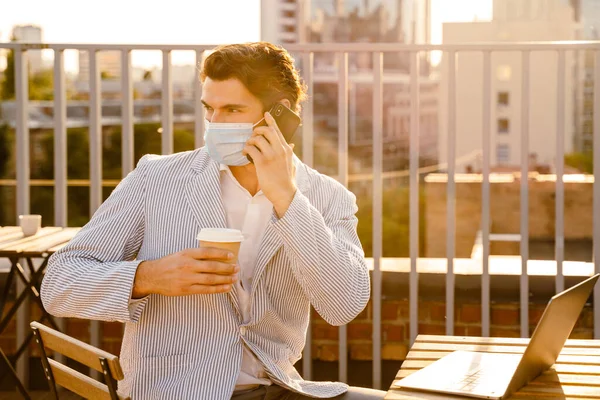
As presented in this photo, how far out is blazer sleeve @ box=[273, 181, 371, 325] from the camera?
6.93 ft

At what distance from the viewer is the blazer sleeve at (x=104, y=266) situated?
208cm

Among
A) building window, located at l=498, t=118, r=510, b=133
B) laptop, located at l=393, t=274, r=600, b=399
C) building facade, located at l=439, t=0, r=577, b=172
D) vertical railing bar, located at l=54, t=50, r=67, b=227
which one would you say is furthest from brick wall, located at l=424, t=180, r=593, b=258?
building window, located at l=498, t=118, r=510, b=133

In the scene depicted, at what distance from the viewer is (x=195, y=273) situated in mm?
1933

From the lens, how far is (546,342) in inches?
70.6

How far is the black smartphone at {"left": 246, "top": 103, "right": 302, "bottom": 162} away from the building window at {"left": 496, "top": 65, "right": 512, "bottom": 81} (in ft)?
276

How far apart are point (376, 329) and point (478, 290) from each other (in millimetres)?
469

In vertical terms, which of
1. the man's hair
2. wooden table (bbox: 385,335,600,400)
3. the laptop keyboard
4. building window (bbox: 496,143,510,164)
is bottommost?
building window (bbox: 496,143,510,164)

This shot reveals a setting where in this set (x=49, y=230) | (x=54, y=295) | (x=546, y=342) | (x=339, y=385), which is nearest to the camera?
(x=546, y=342)

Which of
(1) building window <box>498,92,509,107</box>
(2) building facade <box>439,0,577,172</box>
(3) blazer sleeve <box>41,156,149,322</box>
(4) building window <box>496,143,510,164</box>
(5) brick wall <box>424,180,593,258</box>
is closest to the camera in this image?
(3) blazer sleeve <box>41,156,149,322</box>

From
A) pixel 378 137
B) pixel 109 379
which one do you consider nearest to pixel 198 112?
pixel 378 137

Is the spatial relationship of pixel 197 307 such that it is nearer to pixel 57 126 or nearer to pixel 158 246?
pixel 158 246

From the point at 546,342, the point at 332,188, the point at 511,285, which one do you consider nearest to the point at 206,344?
the point at 332,188

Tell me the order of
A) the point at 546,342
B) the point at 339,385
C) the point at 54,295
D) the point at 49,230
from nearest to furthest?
the point at 546,342 < the point at 54,295 < the point at 339,385 < the point at 49,230

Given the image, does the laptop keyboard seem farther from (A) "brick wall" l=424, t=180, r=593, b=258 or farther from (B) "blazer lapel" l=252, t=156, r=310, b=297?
(A) "brick wall" l=424, t=180, r=593, b=258
